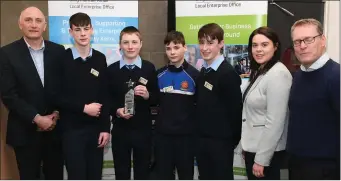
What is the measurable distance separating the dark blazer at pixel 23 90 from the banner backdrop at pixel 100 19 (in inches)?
34.4

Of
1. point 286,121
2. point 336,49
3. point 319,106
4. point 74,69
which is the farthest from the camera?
point 336,49

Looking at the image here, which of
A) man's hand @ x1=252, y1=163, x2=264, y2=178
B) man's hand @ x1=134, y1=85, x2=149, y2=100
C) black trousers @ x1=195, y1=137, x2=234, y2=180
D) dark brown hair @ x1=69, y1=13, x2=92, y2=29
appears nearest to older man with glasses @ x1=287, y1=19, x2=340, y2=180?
man's hand @ x1=252, y1=163, x2=264, y2=178

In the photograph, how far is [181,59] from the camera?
2.62 m

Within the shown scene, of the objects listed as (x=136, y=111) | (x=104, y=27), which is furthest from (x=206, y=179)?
(x=104, y=27)

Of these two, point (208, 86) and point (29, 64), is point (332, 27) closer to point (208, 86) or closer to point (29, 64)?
point (208, 86)

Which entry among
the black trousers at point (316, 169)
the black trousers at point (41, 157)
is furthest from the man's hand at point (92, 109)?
the black trousers at point (316, 169)

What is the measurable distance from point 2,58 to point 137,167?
1.28 metres

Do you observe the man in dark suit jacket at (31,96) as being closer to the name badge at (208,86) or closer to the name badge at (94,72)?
the name badge at (94,72)

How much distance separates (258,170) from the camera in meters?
2.04

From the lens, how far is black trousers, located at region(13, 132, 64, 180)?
2.53 metres

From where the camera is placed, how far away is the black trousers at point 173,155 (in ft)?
8.32

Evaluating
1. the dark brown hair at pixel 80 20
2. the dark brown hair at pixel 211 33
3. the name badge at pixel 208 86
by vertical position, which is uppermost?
the dark brown hair at pixel 80 20

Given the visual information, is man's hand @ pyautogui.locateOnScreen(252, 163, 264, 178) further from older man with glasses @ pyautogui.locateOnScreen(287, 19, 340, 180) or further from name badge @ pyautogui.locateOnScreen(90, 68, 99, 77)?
name badge @ pyautogui.locateOnScreen(90, 68, 99, 77)

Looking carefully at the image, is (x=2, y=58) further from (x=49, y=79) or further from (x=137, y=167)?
(x=137, y=167)
